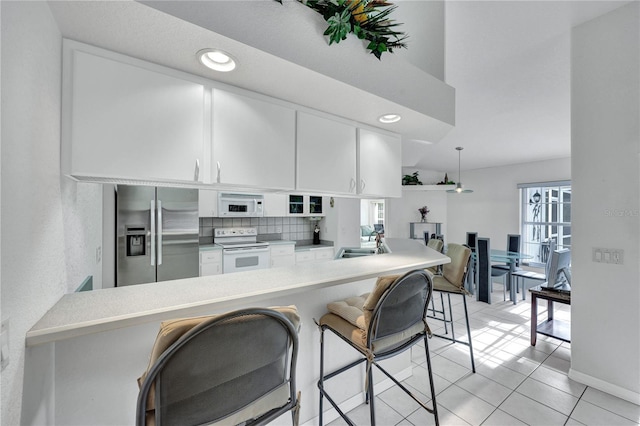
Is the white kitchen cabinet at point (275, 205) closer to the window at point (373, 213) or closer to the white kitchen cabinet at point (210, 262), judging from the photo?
the white kitchen cabinet at point (210, 262)

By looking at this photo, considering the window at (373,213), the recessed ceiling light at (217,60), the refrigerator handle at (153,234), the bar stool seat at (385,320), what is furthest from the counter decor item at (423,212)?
the recessed ceiling light at (217,60)

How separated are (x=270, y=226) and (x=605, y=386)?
4.28 m

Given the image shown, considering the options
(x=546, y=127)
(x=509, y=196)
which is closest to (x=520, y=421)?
(x=546, y=127)

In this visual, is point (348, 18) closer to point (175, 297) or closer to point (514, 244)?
point (175, 297)

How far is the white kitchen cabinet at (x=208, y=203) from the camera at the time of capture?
3.95m

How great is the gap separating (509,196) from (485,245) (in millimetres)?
3316

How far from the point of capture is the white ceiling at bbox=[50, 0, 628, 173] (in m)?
1.05

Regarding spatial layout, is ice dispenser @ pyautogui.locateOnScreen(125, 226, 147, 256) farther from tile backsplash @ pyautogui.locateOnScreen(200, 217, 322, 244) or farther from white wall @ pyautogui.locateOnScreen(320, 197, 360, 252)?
white wall @ pyautogui.locateOnScreen(320, 197, 360, 252)

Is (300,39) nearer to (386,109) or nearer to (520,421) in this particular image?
(386,109)

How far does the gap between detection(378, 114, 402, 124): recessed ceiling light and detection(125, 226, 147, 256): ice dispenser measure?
2518 millimetres

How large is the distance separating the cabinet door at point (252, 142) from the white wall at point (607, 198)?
2.33 m

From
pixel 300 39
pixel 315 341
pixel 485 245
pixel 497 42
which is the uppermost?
pixel 497 42

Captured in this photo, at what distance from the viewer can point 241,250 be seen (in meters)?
3.95

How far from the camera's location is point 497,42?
7.38 feet
